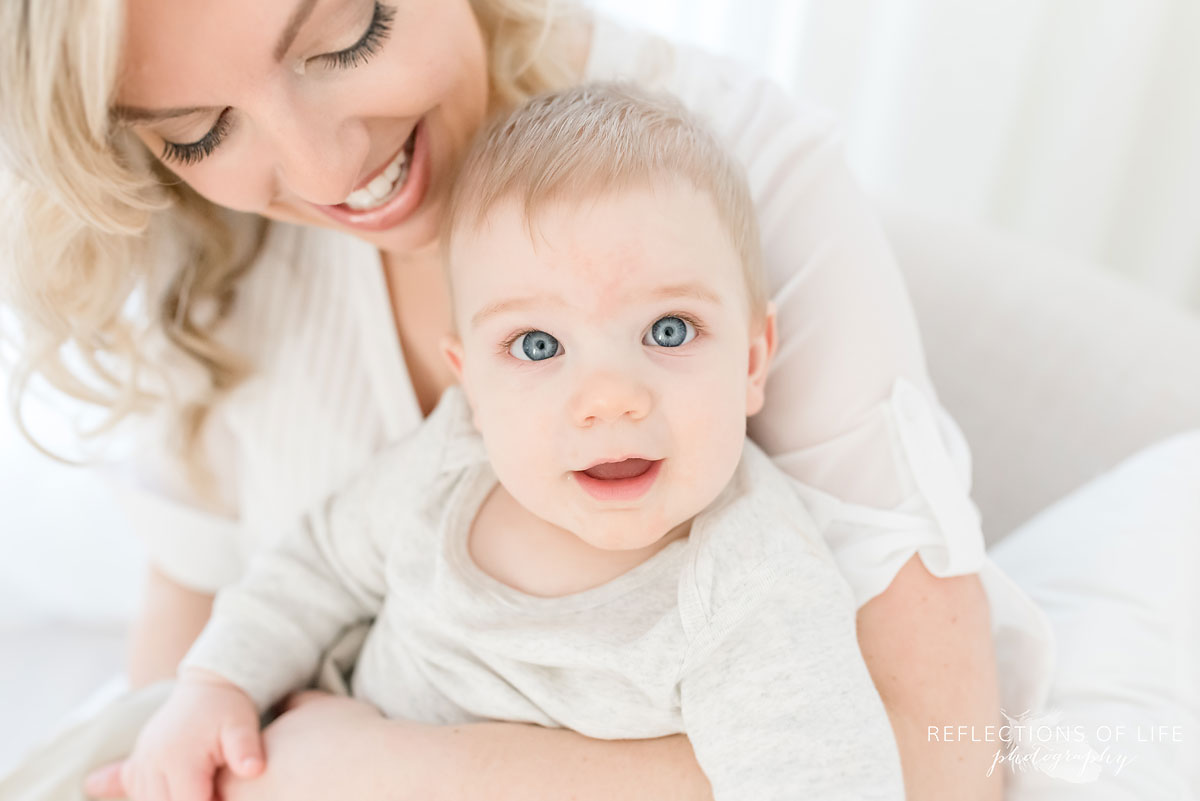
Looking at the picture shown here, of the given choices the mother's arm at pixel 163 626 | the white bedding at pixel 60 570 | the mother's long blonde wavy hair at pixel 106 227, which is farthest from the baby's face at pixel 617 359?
the white bedding at pixel 60 570

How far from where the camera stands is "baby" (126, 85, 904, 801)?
2.89 feet

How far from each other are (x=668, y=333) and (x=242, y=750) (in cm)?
62

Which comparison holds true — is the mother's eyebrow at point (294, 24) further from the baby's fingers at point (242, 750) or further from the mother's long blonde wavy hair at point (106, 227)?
the baby's fingers at point (242, 750)

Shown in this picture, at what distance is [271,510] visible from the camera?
1334 millimetres

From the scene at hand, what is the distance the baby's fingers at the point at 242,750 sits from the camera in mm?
1057

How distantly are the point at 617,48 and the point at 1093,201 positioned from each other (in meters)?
1.42

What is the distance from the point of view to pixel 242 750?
1065mm

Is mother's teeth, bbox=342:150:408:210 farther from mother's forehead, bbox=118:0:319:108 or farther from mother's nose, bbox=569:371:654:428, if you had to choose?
mother's nose, bbox=569:371:654:428

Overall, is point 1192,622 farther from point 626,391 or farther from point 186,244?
point 186,244

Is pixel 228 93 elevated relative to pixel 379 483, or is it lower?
elevated

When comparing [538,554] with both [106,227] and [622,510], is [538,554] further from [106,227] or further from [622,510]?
[106,227]

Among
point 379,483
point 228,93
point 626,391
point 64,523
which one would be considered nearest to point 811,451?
point 626,391

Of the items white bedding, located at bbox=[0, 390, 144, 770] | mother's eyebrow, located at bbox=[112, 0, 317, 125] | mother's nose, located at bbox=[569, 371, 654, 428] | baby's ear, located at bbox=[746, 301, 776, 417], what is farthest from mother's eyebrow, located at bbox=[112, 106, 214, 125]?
white bedding, located at bbox=[0, 390, 144, 770]

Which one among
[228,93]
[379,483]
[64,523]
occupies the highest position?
[228,93]
